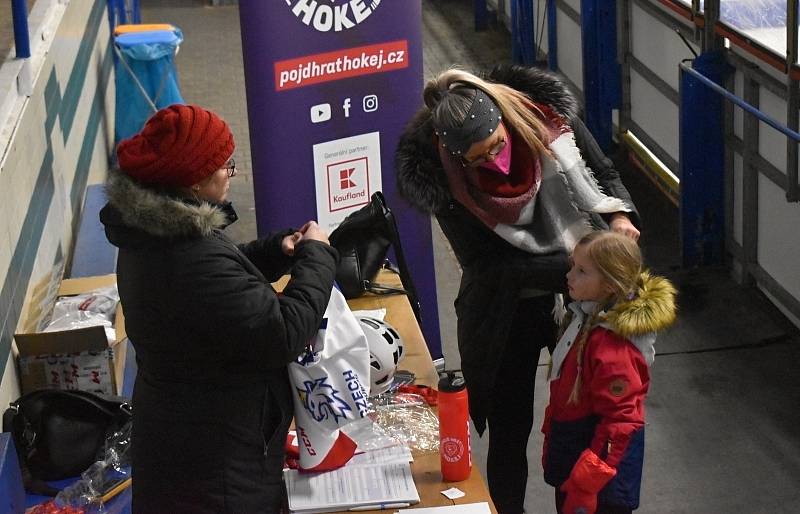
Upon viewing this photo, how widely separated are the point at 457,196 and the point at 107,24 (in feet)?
21.9

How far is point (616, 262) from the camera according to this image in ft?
9.89

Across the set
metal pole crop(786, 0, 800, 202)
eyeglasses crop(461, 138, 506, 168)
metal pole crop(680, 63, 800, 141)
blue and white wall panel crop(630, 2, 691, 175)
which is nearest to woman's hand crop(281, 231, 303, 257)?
eyeglasses crop(461, 138, 506, 168)

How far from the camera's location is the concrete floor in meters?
4.50

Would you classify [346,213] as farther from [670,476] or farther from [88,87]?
[88,87]

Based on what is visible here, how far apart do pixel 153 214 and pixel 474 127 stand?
1081 mm

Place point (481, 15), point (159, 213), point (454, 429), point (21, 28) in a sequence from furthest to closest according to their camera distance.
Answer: point (481, 15), point (21, 28), point (454, 429), point (159, 213)

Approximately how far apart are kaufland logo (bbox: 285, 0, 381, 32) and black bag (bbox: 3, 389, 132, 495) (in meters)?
1.78

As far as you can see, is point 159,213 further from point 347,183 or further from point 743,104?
point 743,104

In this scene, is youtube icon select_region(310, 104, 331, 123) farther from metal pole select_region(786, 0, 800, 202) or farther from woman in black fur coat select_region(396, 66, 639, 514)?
metal pole select_region(786, 0, 800, 202)

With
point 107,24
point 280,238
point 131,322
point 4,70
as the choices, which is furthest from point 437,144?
point 107,24

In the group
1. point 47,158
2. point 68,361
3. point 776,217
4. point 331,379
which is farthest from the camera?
point 776,217

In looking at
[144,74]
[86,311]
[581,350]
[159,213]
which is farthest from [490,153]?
[144,74]

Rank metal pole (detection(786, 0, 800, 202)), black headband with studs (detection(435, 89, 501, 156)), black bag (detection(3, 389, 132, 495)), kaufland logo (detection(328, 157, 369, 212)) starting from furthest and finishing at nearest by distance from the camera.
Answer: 1. metal pole (detection(786, 0, 800, 202))
2. kaufland logo (detection(328, 157, 369, 212))
3. black bag (detection(3, 389, 132, 495))
4. black headband with studs (detection(435, 89, 501, 156))

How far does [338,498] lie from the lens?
2.97 m
